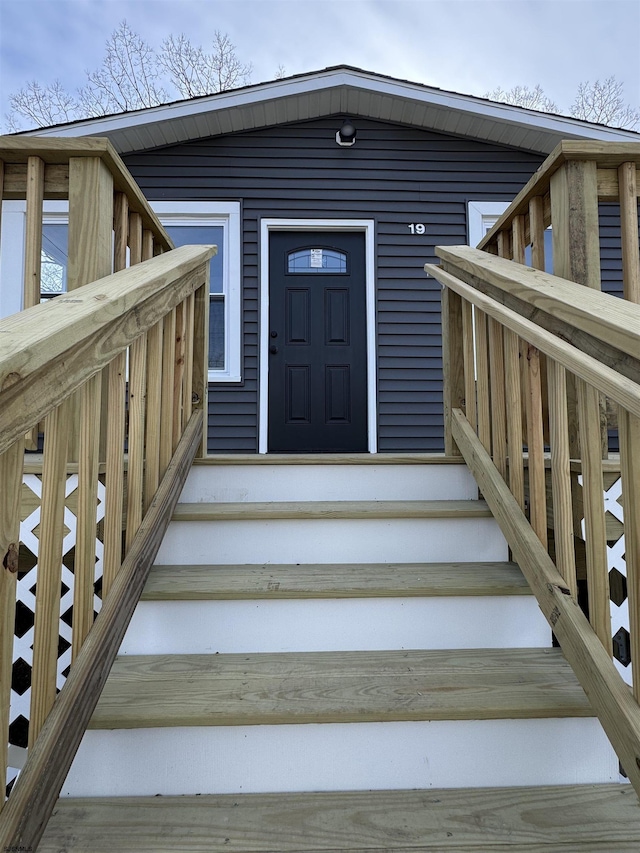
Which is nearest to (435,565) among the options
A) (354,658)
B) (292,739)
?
(354,658)

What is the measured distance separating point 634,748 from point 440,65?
24.4 meters

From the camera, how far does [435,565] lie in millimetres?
1723

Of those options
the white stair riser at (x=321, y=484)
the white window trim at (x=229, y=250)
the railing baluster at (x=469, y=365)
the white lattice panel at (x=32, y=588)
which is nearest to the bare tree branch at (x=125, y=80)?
the white window trim at (x=229, y=250)

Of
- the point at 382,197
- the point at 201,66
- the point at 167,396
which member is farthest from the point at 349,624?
the point at 201,66

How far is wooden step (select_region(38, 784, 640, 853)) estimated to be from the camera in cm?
99

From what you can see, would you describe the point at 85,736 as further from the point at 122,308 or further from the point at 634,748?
the point at 634,748

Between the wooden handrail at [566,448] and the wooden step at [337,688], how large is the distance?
5.6 inches

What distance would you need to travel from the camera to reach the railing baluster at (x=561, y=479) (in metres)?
1.29

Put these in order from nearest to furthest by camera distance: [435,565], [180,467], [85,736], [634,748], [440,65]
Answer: [634,748] < [85,736] < [435,565] < [180,467] < [440,65]

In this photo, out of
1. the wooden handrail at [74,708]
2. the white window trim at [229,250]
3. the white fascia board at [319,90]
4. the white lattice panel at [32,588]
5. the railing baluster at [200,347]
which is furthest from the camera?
the white window trim at [229,250]

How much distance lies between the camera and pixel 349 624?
1506mm

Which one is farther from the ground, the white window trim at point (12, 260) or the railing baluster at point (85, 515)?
the white window trim at point (12, 260)

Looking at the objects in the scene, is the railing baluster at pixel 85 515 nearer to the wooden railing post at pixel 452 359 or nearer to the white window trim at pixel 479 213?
A: the wooden railing post at pixel 452 359

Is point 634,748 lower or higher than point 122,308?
lower
